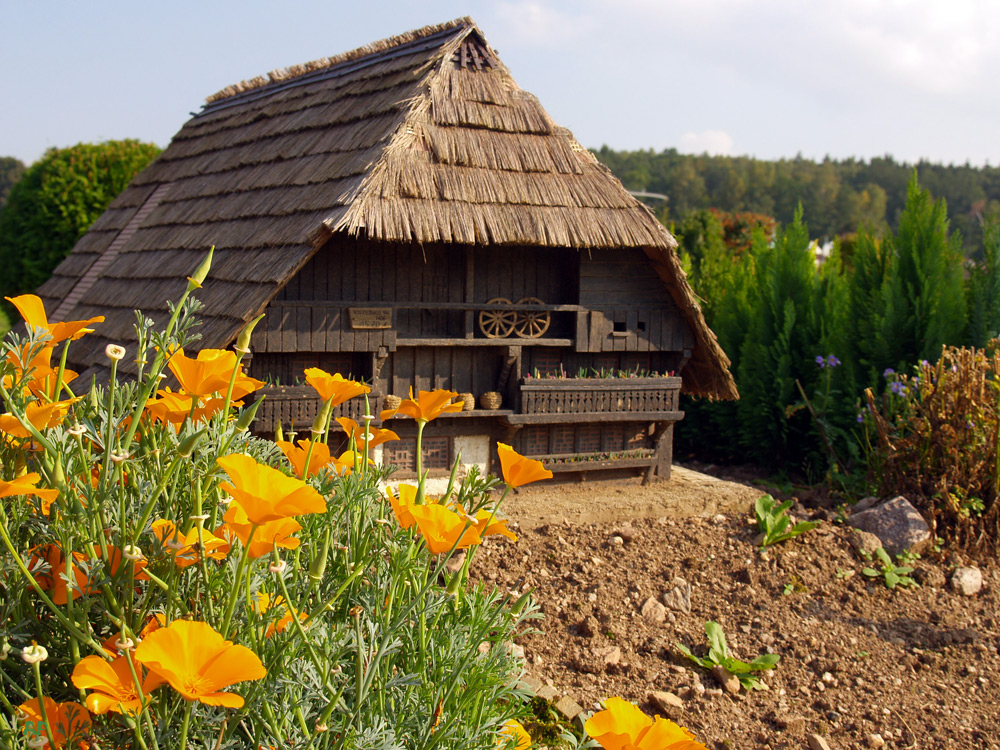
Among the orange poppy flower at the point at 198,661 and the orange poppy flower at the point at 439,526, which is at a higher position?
the orange poppy flower at the point at 439,526

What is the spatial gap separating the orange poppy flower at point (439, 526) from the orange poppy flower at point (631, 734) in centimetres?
43

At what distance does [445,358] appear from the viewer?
6.48 m

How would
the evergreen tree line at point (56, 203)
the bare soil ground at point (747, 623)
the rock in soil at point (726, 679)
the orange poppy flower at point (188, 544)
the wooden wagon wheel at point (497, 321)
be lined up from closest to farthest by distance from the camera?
the orange poppy flower at point (188, 544), the bare soil ground at point (747, 623), the rock in soil at point (726, 679), the wooden wagon wheel at point (497, 321), the evergreen tree line at point (56, 203)

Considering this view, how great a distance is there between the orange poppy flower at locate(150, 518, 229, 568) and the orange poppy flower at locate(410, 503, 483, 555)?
378 millimetres

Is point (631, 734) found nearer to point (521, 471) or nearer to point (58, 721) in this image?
point (521, 471)

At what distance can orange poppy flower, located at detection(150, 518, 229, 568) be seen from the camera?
1638 mm

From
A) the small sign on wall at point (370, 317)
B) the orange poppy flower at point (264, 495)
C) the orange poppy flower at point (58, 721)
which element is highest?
the small sign on wall at point (370, 317)

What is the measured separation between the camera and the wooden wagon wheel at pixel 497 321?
21.1ft

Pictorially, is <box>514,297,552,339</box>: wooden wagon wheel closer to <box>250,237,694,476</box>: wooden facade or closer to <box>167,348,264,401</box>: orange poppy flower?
<box>250,237,694,476</box>: wooden facade

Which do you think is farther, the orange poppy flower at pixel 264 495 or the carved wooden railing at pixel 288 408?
the carved wooden railing at pixel 288 408

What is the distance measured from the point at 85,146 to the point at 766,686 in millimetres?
13341

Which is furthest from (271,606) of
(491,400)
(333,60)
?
(333,60)

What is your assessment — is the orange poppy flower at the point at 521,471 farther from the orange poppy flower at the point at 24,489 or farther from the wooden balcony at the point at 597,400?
the wooden balcony at the point at 597,400

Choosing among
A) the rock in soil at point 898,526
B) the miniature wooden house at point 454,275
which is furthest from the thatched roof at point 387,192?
the rock in soil at point 898,526
